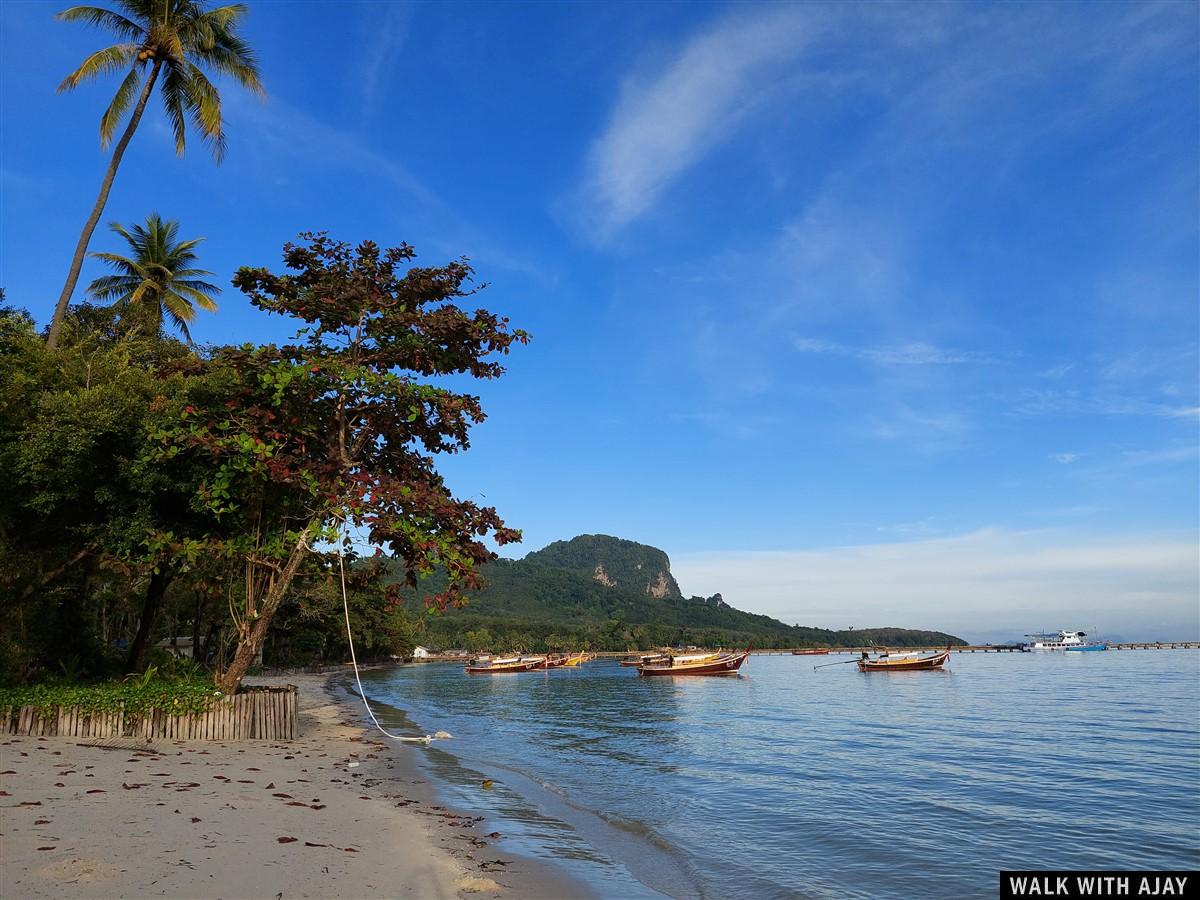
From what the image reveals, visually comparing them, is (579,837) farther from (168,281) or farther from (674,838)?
(168,281)

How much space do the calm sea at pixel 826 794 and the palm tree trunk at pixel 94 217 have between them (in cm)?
1556

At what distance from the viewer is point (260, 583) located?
1598cm

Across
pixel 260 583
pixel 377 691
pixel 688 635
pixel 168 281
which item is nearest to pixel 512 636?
pixel 688 635

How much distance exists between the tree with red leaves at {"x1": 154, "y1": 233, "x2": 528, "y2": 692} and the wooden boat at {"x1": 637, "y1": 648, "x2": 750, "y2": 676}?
65.3 m

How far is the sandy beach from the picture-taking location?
584 cm

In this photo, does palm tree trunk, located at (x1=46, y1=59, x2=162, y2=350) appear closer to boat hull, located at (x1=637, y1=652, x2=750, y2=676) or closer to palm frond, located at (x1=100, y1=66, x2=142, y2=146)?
palm frond, located at (x1=100, y1=66, x2=142, y2=146)

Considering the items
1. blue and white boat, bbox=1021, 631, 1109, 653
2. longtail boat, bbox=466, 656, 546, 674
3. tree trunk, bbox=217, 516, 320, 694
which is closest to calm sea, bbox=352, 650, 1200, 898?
tree trunk, bbox=217, 516, 320, 694

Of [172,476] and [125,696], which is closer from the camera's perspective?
[125,696]

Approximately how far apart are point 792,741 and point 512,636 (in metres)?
120

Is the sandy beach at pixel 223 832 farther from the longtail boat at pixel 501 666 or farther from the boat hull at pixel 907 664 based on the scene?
the boat hull at pixel 907 664

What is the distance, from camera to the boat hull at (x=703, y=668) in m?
75.9

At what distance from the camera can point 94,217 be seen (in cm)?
1952

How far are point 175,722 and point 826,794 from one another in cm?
1346

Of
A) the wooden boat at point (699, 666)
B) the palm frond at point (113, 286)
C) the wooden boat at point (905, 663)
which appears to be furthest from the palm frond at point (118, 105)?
the wooden boat at point (905, 663)
